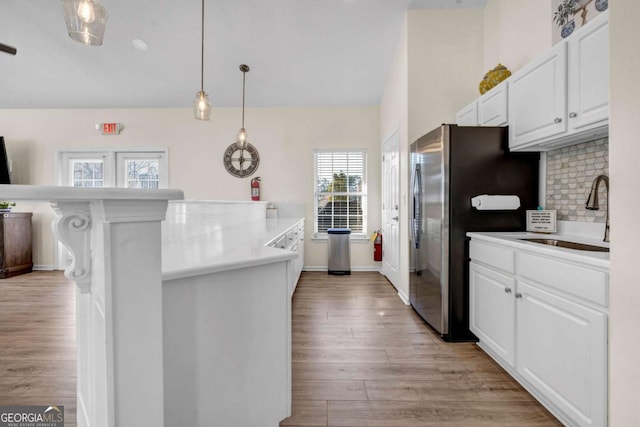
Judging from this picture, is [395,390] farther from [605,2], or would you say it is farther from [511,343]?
[605,2]

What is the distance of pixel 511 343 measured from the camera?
5.90ft

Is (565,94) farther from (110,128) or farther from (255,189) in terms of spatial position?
(110,128)

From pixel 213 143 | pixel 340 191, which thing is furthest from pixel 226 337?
pixel 213 143

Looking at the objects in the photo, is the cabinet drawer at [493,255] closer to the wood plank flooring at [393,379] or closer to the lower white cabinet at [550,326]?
the lower white cabinet at [550,326]

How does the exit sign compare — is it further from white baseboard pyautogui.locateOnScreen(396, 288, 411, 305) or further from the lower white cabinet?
the lower white cabinet

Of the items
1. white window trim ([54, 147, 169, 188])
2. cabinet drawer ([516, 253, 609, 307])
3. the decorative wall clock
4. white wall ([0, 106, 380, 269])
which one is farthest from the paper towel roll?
white window trim ([54, 147, 169, 188])

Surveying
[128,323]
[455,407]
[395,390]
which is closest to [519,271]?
[455,407]

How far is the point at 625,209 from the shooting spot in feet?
3.13

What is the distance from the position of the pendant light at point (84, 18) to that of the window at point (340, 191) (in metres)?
3.55

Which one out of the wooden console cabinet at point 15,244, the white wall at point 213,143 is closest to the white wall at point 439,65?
the white wall at point 213,143

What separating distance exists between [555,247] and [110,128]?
611 cm

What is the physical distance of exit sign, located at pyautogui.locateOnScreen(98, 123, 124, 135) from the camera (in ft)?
16.3

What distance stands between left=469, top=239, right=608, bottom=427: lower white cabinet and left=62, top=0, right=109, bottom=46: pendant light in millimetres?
2659

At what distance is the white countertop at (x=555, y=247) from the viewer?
1.28 meters
